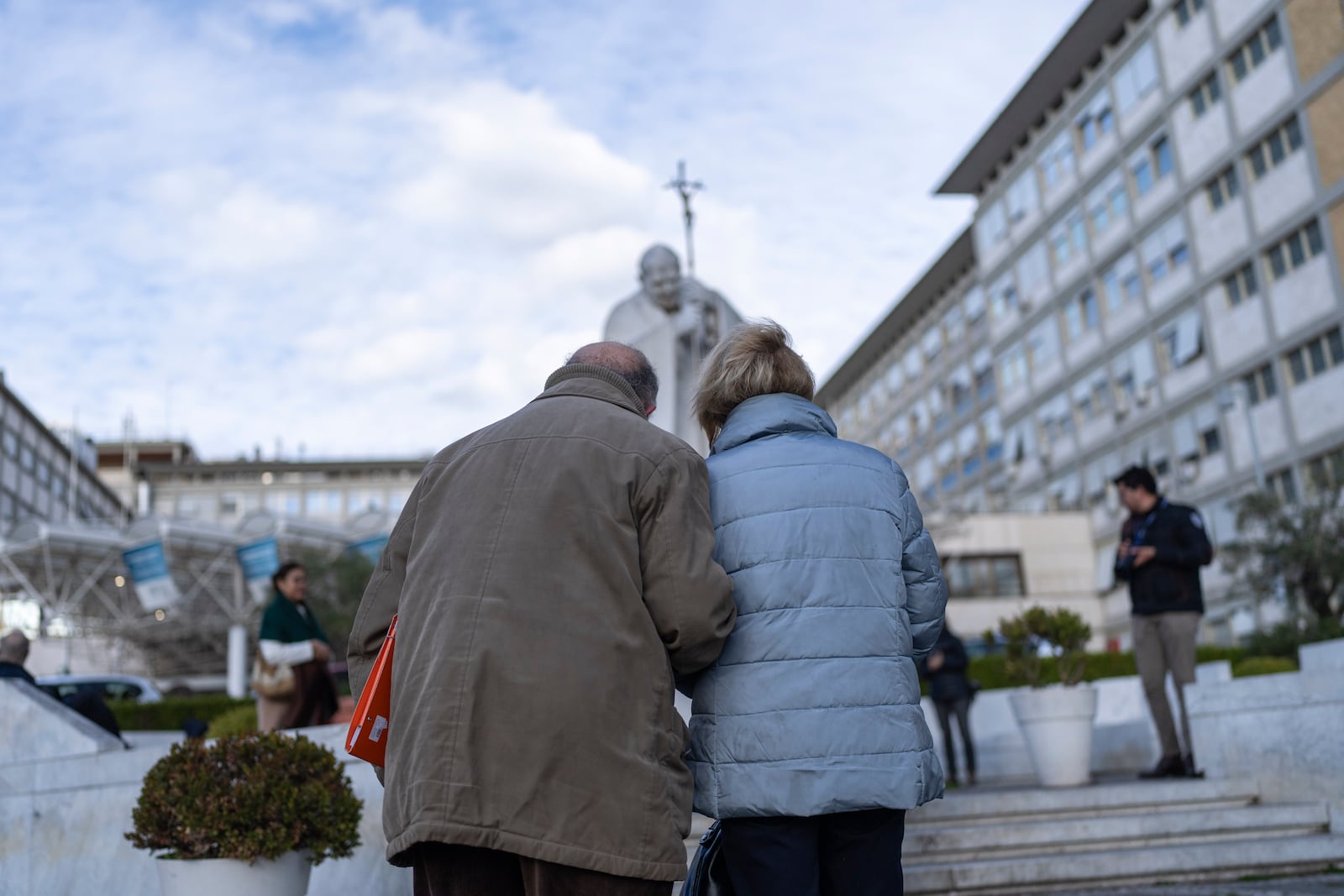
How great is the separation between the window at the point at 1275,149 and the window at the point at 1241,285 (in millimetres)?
2778

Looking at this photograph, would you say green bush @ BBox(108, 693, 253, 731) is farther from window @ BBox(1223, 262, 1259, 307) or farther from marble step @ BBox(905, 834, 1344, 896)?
window @ BBox(1223, 262, 1259, 307)

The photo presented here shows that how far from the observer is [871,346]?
7419 centimetres

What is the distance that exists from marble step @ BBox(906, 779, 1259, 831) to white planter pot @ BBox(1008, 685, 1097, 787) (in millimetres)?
1107

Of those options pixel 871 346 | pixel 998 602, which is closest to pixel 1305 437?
pixel 998 602

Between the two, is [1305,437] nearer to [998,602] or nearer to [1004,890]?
[998,602]

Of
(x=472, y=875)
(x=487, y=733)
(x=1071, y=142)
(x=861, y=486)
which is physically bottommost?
(x=472, y=875)

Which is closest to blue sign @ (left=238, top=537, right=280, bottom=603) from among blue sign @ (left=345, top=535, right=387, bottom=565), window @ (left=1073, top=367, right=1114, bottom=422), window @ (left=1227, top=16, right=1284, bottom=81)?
blue sign @ (left=345, top=535, right=387, bottom=565)

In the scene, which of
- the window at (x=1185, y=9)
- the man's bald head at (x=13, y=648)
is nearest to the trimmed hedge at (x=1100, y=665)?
the man's bald head at (x=13, y=648)

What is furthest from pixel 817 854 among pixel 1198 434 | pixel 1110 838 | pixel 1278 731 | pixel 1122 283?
pixel 1122 283

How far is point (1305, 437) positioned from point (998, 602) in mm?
16794

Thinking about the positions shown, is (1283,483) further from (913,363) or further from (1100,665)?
(913,363)

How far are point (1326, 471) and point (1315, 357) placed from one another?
4548 mm

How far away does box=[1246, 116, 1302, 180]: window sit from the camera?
35.3m

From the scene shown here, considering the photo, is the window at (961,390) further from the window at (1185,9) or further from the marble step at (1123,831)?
the marble step at (1123,831)
